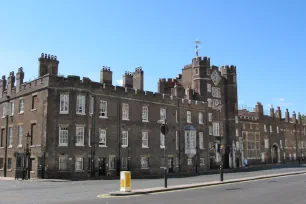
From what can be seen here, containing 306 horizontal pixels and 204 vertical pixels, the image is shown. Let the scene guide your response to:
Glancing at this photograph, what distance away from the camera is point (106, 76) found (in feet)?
144

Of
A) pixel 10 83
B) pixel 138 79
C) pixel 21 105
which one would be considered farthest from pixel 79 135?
pixel 138 79

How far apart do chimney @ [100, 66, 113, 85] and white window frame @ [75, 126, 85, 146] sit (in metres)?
7.39

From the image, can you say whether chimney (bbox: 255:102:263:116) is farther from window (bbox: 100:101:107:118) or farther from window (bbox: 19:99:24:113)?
window (bbox: 19:99:24:113)

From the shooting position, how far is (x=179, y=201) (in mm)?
15555

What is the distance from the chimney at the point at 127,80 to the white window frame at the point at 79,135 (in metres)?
10.3

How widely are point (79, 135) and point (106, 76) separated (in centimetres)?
894

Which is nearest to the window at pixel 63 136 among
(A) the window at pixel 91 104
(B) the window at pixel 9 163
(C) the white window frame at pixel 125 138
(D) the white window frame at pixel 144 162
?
(A) the window at pixel 91 104

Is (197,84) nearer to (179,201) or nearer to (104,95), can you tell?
(104,95)

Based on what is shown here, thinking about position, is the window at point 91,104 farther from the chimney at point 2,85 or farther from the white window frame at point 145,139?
the chimney at point 2,85

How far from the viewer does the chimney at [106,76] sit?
43406 mm

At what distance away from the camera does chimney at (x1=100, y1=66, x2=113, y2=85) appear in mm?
43406

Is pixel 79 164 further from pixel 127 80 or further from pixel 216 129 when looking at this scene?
pixel 216 129

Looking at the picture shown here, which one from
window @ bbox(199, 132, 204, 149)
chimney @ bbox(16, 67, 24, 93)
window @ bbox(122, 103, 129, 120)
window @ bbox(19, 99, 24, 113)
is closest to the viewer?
window @ bbox(19, 99, 24, 113)

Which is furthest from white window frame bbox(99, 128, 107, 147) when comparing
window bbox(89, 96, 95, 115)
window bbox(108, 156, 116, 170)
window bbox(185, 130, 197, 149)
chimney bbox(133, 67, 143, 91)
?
window bbox(185, 130, 197, 149)
